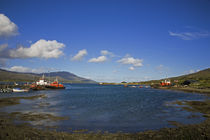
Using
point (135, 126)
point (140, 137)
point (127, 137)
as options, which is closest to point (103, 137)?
point (127, 137)

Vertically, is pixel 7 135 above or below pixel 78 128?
above

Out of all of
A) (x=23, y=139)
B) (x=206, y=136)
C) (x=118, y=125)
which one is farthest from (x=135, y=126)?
(x=23, y=139)

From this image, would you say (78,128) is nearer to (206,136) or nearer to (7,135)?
(7,135)

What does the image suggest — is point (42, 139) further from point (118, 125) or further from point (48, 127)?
point (118, 125)

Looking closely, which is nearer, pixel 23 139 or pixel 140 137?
pixel 23 139

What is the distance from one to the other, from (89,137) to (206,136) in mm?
10569

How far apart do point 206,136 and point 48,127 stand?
16.7 meters

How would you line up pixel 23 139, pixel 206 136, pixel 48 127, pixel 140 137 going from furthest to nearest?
1. pixel 48 127
2. pixel 140 137
3. pixel 206 136
4. pixel 23 139

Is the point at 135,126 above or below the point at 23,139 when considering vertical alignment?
below

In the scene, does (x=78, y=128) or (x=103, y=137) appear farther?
(x=78, y=128)

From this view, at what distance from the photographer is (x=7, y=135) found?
13.5 meters

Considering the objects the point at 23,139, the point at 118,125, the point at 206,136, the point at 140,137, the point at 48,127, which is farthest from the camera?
the point at 118,125

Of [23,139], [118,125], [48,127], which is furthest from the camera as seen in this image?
[118,125]

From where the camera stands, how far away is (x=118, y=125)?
21219mm
